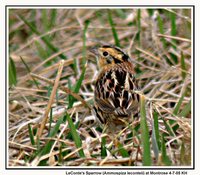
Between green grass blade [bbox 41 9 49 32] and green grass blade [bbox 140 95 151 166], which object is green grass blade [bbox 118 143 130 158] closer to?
green grass blade [bbox 140 95 151 166]

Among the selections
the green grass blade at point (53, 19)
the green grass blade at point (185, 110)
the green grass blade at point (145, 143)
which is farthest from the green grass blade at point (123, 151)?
the green grass blade at point (53, 19)

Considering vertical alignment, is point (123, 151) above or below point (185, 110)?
below

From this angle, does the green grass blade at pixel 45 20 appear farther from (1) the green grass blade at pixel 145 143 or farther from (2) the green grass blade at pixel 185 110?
(1) the green grass blade at pixel 145 143

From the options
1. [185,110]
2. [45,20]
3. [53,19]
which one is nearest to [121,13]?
[53,19]

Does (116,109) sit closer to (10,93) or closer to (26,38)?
(10,93)

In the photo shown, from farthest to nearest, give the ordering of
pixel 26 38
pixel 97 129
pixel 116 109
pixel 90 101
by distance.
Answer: pixel 26 38
pixel 90 101
pixel 97 129
pixel 116 109

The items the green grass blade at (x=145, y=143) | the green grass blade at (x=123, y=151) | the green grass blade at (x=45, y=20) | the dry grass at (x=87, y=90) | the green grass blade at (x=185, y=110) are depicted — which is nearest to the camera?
the green grass blade at (x=145, y=143)

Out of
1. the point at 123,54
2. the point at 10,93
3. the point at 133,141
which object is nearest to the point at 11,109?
the point at 10,93

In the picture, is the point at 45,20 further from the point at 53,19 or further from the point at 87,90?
the point at 87,90
